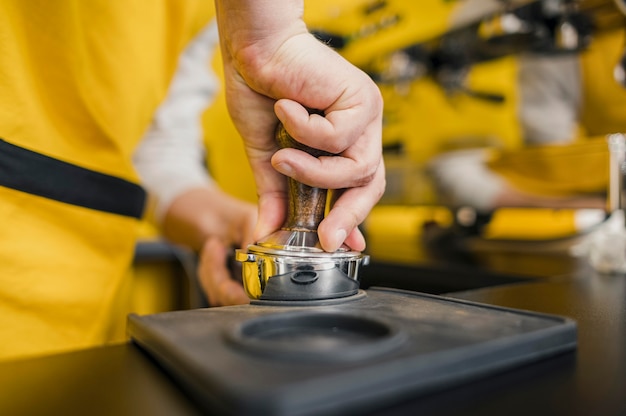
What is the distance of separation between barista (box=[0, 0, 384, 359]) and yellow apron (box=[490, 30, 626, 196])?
0.70 metres

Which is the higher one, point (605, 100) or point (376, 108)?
point (605, 100)

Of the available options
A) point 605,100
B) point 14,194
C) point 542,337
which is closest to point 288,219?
point 542,337

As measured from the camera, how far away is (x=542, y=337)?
0.30 m

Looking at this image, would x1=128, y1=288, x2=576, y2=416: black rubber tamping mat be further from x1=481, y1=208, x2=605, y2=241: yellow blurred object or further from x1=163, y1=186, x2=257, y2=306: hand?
x1=481, y1=208, x2=605, y2=241: yellow blurred object

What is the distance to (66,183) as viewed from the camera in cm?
60

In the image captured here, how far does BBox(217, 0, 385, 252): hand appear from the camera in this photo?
369mm

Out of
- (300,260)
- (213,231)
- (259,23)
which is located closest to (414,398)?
(300,260)

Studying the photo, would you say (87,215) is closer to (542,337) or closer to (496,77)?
(542,337)

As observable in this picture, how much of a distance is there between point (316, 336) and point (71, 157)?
45cm

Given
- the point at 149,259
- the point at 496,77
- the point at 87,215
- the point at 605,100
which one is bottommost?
the point at 149,259

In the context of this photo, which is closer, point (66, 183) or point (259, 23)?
point (259, 23)

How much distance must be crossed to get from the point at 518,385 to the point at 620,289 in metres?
0.37

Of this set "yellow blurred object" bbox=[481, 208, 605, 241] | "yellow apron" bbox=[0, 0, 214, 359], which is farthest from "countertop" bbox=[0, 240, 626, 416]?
"yellow blurred object" bbox=[481, 208, 605, 241]

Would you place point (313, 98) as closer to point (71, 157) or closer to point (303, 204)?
point (303, 204)
